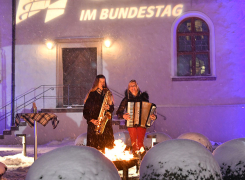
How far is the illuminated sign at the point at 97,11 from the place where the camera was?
1301 centimetres

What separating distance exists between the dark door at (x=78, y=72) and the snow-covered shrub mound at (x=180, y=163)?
9.64 meters

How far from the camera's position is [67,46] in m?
13.2

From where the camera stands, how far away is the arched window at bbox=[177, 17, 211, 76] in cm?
1312

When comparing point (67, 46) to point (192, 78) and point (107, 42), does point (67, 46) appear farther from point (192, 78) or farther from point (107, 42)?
point (192, 78)

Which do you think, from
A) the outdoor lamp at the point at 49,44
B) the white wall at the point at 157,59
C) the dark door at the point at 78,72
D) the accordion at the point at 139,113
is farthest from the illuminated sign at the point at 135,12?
the accordion at the point at 139,113

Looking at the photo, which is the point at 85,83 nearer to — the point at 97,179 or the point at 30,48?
the point at 30,48

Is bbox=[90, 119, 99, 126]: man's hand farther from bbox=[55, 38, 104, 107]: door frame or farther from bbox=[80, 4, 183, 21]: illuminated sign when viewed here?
bbox=[80, 4, 183, 21]: illuminated sign

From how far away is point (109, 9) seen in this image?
516 inches

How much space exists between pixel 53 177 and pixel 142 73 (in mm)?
10185

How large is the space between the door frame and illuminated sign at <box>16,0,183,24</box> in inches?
39.6

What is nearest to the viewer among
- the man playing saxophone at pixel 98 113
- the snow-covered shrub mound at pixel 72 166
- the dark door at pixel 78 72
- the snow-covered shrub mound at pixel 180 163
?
the snow-covered shrub mound at pixel 72 166

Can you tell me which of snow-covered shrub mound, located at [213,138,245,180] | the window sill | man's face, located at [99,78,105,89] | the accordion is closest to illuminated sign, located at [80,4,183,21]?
the window sill

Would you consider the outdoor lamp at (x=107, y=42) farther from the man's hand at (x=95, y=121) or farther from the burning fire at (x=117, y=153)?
the man's hand at (x=95, y=121)

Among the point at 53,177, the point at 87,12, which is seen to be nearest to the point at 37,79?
the point at 87,12
